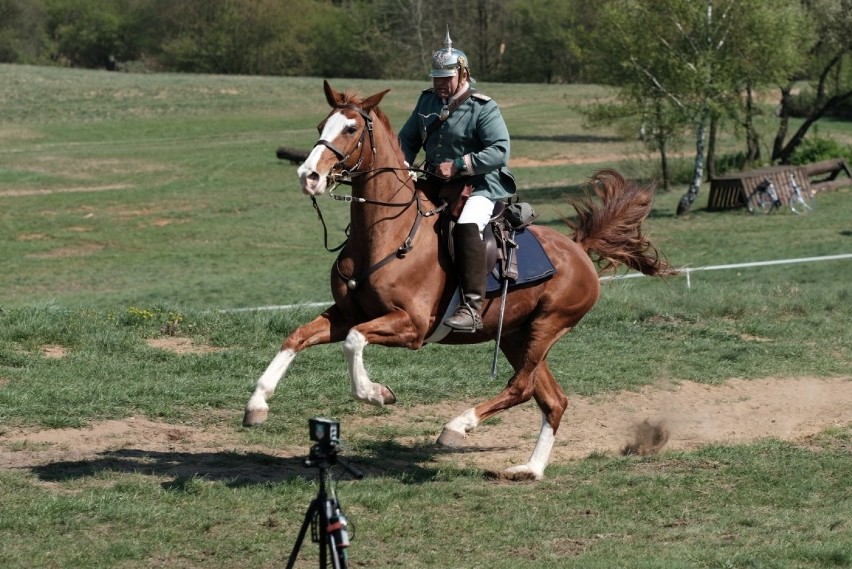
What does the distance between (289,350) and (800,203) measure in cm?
3137

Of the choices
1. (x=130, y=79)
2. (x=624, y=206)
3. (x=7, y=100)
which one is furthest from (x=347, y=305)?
(x=130, y=79)

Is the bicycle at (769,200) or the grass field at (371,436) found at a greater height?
the grass field at (371,436)

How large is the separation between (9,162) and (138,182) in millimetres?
5940

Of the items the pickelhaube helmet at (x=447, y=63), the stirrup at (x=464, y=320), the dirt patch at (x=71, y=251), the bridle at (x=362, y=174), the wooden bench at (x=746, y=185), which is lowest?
A: the dirt patch at (x=71, y=251)

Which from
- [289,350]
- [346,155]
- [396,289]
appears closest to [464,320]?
[396,289]

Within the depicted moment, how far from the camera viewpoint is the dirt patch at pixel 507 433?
936 cm

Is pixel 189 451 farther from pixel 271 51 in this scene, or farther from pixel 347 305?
pixel 271 51

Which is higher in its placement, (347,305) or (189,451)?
(347,305)

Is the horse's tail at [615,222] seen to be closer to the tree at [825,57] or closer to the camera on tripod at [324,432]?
the camera on tripod at [324,432]

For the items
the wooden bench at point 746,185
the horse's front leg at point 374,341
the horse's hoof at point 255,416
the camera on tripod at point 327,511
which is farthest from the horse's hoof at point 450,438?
the wooden bench at point 746,185

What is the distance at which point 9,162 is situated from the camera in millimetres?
44438

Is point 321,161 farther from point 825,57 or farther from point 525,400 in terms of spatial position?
point 825,57

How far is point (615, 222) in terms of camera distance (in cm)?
1140

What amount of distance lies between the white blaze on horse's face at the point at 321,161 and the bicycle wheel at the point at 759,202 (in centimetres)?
3011
